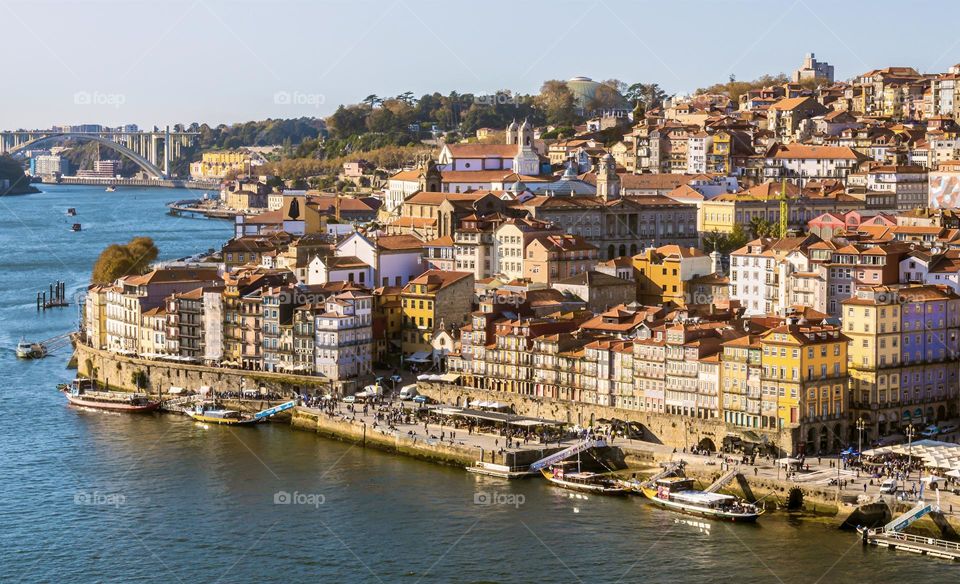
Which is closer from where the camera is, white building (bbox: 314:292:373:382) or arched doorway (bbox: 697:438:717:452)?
arched doorway (bbox: 697:438:717:452)

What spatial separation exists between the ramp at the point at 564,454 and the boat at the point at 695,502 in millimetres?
2539

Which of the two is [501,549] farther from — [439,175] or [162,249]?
[162,249]

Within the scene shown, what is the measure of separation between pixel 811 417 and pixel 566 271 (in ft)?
54.8

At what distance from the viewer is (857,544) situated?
32219mm

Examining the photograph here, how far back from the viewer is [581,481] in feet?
120

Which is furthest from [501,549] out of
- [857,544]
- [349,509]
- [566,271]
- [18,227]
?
[18,227]

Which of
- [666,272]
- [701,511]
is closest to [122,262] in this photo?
[666,272]

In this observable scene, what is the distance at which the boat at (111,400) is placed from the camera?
152ft

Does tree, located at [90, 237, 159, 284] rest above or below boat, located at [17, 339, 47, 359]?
above

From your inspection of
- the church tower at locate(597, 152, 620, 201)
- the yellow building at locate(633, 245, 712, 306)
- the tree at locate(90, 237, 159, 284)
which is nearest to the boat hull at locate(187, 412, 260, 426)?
the yellow building at locate(633, 245, 712, 306)

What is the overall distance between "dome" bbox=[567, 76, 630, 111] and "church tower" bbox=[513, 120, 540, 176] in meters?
37.9

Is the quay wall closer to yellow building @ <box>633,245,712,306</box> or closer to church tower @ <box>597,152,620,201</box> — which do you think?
yellow building @ <box>633,245,712,306</box>

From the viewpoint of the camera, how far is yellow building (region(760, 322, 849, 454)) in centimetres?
3725

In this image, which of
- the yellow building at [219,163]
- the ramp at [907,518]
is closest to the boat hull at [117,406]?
the ramp at [907,518]
